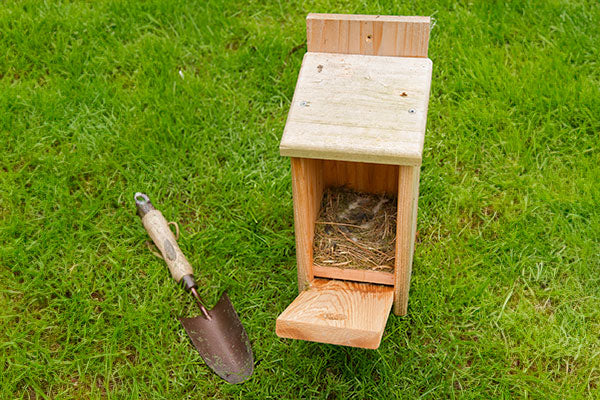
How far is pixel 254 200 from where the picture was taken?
327 centimetres

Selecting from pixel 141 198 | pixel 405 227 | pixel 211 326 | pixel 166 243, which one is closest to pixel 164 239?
pixel 166 243

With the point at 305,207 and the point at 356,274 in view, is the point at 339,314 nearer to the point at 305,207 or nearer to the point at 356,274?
the point at 356,274

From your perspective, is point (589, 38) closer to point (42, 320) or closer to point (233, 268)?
point (233, 268)

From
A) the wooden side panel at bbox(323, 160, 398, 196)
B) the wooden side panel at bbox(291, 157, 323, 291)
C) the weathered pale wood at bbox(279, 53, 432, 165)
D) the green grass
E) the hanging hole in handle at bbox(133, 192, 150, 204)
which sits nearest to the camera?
the weathered pale wood at bbox(279, 53, 432, 165)

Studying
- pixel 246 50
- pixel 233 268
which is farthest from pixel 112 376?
pixel 246 50

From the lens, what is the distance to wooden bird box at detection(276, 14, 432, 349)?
7.33 feet

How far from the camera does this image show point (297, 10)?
4059mm

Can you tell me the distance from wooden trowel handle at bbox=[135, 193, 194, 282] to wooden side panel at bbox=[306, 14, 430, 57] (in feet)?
3.57

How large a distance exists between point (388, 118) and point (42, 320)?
1707 mm

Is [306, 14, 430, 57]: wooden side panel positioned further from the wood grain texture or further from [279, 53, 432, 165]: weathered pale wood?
the wood grain texture

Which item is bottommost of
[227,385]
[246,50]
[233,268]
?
[227,385]

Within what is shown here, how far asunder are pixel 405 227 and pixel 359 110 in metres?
0.45

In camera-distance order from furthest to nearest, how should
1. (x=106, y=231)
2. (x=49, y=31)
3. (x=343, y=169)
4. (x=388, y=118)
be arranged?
1. (x=49, y=31)
2. (x=106, y=231)
3. (x=343, y=169)
4. (x=388, y=118)

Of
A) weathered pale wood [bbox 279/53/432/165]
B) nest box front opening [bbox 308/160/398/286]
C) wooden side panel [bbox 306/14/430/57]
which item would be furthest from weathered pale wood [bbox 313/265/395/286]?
wooden side panel [bbox 306/14/430/57]
